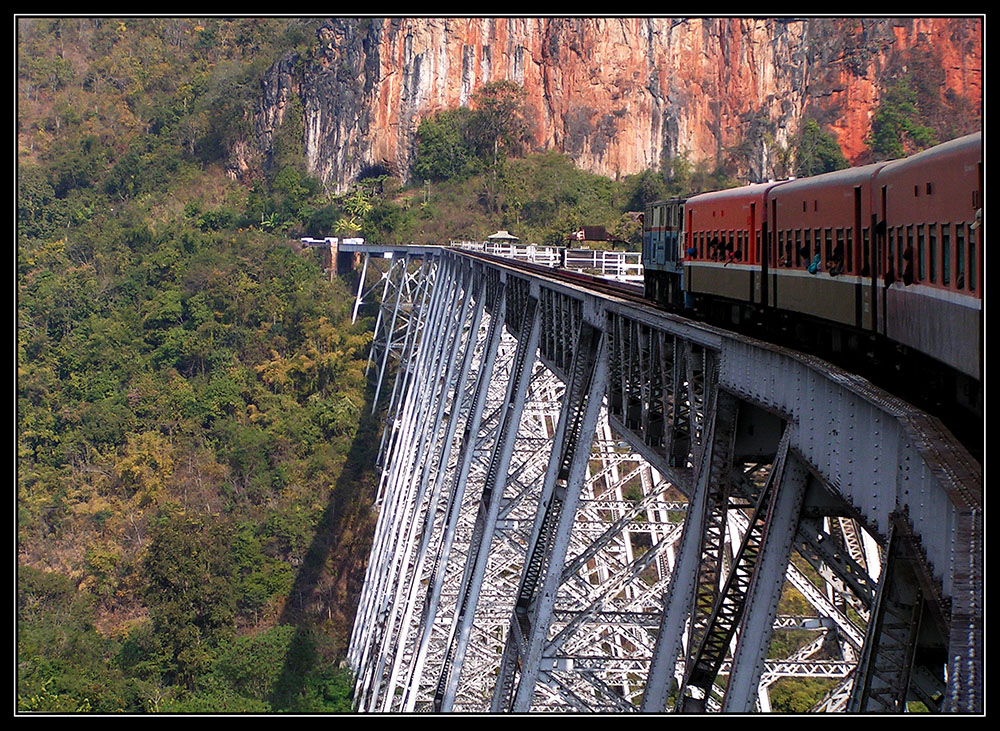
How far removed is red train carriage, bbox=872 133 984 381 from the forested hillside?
29.9 m

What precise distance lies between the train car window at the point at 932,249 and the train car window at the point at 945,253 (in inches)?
8.6

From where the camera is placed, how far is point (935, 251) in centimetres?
951

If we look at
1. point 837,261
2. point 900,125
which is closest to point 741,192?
point 837,261

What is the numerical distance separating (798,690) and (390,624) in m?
12.3

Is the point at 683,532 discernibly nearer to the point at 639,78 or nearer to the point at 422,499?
the point at 422,499

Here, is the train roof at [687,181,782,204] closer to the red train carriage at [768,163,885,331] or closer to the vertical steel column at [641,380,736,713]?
the red train carriage at [768,163,885,331]

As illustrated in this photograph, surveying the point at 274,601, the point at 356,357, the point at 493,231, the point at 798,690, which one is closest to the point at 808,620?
the point at 798,690

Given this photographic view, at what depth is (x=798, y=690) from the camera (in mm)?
21156

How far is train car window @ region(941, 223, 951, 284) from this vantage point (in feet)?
29.6

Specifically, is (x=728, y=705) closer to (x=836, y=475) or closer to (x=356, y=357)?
(x=836, y=475)

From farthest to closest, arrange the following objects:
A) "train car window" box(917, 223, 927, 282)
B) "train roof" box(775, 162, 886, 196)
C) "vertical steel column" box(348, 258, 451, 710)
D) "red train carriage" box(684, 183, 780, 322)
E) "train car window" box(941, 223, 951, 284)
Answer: "vertical steel column" box(348, 258, 451, 710) → "red train carriage" box(684, 183, 780, 322) → "train roof" box(775, 162, 886, 196) → "train car window" box(917, 223, 927, 282) → "train car window" box(941, 223, 951, 284)

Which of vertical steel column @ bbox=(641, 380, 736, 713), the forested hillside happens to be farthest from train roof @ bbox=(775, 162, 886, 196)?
the forested hillside

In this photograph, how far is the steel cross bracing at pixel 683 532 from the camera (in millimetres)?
6535

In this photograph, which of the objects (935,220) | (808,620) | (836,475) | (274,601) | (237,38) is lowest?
(274,601)
